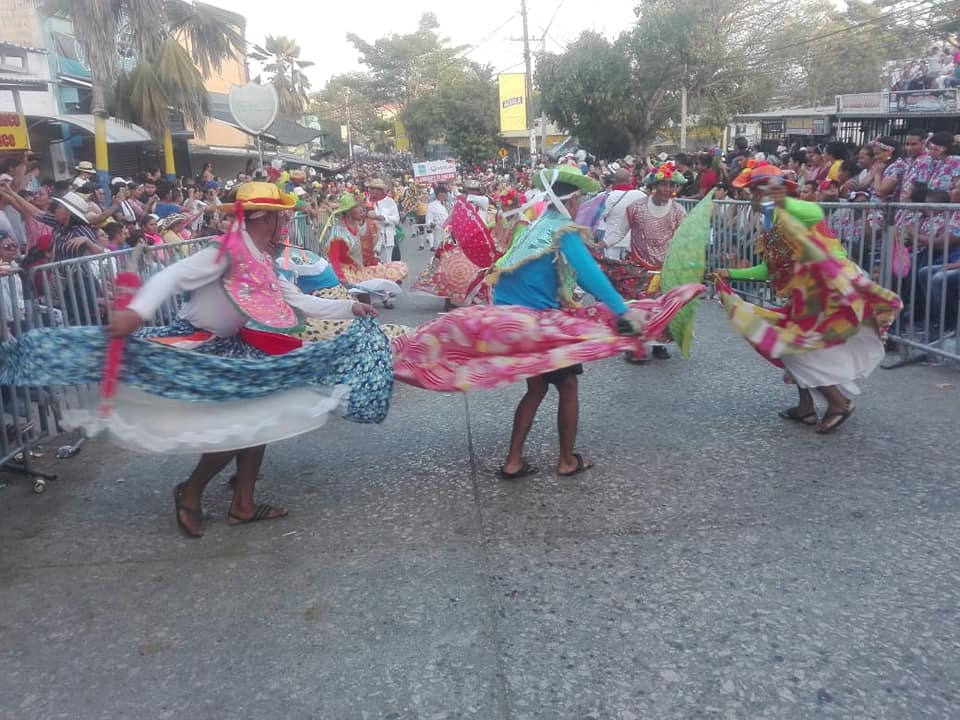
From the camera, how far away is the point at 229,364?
3.91 metres

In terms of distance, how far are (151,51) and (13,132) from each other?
200 inches

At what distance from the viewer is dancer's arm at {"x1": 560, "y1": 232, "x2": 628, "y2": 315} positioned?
4.34 m

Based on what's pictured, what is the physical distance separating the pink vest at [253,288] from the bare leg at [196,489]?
68 cm

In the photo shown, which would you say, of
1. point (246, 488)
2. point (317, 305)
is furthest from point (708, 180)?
point (246, 488)

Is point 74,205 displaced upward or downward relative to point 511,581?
upward

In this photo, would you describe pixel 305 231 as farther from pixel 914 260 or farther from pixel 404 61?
pixel 404 61

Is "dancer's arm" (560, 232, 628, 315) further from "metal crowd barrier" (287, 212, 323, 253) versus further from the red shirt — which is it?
"metal crowd barrier" (287, 212, 323, 253)

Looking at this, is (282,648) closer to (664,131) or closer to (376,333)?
(376,333)

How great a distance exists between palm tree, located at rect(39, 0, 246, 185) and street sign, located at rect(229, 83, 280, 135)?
17.7ft

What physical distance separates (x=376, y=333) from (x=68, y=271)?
2.58 metres

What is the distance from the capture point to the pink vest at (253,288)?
3.95 metres

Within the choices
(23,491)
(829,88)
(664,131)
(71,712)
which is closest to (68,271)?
(23,491)

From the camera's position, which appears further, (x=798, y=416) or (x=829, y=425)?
(x=798, y=416)

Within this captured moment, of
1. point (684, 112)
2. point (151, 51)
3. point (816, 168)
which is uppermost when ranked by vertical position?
point (151, 51)
